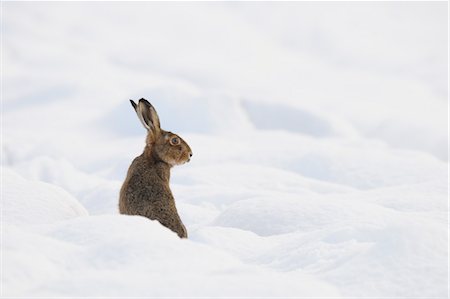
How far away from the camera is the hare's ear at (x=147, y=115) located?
443 centimetres

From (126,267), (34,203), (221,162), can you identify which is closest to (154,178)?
(34,203)

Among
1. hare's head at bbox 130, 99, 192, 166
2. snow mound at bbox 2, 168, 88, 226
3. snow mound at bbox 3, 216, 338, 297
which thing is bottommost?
snow mound at bbox 3, 216, 338, 297

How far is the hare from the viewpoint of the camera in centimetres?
411

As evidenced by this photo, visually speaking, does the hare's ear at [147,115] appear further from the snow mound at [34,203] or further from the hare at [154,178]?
the snow mound at [34,203]

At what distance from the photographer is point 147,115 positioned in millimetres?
4492

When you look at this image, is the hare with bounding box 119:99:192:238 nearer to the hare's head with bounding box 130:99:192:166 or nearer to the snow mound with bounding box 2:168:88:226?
the hare's head with bounding box 130:99:192:166

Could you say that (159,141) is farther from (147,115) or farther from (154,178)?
(154,178)

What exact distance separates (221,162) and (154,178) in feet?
20.2

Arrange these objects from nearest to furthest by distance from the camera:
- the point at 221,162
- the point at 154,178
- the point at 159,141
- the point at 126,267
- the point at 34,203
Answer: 1. the point at 126,267
2. the point at 154,178
3. the point at 34,203
4. the point at 159,141
5. the point at 221,162

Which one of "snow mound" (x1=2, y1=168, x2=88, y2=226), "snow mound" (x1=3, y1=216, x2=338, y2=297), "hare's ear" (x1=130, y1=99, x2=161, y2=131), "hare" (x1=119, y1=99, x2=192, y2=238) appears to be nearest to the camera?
"snow mound" (x1=3, y1=216, x2=338, y2=297)

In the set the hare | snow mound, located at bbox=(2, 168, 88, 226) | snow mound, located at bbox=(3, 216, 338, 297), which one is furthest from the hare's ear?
snow mound, located at bbox=(3, 216, 338, 297)

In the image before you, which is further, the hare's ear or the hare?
the hare's ear

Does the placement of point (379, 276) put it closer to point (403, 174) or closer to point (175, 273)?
point (175, 273)

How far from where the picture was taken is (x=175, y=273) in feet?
8.76
